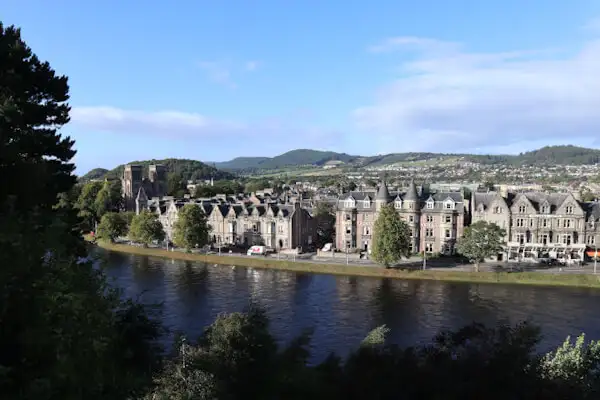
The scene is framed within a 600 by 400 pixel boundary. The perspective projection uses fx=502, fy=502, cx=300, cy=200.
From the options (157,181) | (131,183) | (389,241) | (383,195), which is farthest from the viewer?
(157,181)

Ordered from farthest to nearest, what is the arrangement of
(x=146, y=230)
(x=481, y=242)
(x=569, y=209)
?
1. (x=146, y=230)
2. (x=569, y=209)
3. (x=481, y=242)

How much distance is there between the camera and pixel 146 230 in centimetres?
8000

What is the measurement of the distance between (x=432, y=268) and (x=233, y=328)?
151 feet

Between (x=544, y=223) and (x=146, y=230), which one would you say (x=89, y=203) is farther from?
(x=544, y=223)

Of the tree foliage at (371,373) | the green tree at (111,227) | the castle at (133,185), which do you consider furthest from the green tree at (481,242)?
the castle at (133,185)

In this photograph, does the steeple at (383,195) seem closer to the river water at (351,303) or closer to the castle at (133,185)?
the river water at (351,303)

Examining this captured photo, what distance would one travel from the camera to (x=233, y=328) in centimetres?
2022

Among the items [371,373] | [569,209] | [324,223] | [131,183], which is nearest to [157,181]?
[131,183]

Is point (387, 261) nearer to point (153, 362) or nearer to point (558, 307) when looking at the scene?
point (558, 307)

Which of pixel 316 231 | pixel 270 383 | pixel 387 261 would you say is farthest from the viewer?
pixel 316 231

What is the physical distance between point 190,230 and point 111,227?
873 inches

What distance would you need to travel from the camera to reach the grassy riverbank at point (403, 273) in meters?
55.9

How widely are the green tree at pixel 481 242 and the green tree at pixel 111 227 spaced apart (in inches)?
2302

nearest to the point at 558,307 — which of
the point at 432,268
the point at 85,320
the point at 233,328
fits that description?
the point at 432,268
